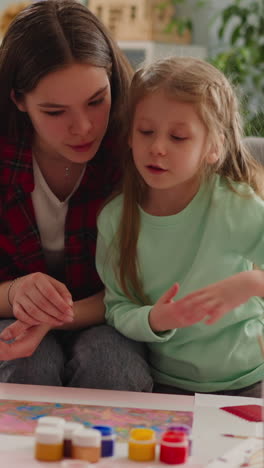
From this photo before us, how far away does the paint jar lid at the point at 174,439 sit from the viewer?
1.02 meters

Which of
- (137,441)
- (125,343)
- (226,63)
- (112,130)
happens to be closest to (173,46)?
(226,63)

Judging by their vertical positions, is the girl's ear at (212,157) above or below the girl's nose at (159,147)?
below

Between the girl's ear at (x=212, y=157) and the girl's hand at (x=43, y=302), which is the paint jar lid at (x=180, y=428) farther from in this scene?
the girl's ear at (x=212, y=157)

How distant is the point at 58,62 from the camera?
1.43 metres

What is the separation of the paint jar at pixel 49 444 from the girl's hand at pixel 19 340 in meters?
0.38

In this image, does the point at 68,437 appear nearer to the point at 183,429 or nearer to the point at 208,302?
the point at 183,429

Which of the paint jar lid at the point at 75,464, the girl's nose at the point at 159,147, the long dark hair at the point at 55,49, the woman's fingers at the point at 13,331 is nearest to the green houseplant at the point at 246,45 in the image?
the long dark hair at the point at 55,49

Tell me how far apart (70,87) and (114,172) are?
0.77 ft

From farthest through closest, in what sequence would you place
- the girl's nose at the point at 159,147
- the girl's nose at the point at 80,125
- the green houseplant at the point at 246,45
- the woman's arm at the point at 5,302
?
the green houseplant at the point at 246,45, the woman's arm at the point at 5,302, the girl's nose at the point at 80,125, the girl's nose at the point at 159,147

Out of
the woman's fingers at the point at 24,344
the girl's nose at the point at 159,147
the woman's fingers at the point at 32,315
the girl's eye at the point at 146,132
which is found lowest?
Answer: the woman's fingers at the point at 24,344

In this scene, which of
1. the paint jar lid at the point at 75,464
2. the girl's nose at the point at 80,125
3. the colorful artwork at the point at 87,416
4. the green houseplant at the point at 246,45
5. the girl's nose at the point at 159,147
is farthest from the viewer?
the green houseplant at the point at 246,45

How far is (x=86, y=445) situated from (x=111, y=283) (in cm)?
53

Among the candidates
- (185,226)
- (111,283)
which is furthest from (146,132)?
(111,283)

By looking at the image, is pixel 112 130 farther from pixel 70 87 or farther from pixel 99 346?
pixel 99 346
